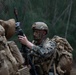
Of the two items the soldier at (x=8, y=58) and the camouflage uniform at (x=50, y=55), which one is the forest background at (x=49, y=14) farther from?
the soldier at (x=8, y=58)

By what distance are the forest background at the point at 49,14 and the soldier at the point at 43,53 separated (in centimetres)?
708

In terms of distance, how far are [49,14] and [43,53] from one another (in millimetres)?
11622

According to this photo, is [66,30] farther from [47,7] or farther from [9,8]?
[9,8]

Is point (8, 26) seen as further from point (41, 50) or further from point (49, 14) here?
point (49, 14)

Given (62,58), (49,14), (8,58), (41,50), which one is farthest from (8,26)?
(49,14)

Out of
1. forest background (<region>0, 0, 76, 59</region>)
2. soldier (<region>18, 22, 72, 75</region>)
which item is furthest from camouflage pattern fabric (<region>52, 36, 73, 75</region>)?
forest background (<region>0, 0, 76, 59</region>)

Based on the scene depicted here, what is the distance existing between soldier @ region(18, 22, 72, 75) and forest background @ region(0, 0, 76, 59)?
7.08m

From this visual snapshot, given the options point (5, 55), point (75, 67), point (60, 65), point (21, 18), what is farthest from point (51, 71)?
point (75, 67)

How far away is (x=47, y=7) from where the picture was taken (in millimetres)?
17484

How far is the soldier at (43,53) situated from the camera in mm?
6488

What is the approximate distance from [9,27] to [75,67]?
45.8 ft

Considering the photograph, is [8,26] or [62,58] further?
Answer: [62,58]

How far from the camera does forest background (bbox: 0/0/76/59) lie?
14.2m

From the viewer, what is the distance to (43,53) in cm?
646
